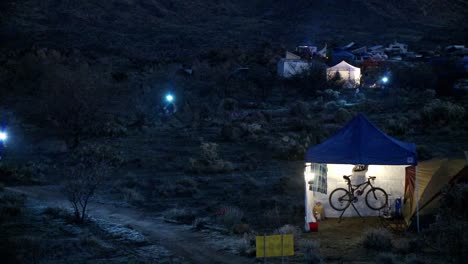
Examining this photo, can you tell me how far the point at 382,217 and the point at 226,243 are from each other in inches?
170

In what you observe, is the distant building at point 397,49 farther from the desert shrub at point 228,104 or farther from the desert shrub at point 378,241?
the desert shrub at point 378,241

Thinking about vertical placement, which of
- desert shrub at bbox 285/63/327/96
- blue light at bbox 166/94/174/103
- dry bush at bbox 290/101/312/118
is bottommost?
dry bush at bbox 290/101/312/118

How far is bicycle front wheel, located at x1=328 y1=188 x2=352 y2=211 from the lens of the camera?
1507 centimetres

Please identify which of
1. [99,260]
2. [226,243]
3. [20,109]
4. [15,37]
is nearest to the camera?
[99,260]

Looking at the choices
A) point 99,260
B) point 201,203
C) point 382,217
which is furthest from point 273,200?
point 99,260

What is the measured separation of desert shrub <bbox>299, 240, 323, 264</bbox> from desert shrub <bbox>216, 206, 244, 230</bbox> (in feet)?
8.64

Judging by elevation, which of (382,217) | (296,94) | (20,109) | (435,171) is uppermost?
(296,94)

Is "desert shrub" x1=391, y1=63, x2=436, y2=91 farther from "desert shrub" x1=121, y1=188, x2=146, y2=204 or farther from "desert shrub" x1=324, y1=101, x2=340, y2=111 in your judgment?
"desert shrub" x1=121, y1=188, x2=146, y2=204

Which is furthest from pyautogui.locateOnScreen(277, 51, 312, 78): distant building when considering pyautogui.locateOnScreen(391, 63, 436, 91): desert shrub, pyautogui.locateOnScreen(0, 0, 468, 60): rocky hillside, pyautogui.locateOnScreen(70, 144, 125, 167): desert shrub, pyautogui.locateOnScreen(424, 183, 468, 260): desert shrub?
pyautogui.locateOnScreen(424, 183, 468, 260): desert shrub

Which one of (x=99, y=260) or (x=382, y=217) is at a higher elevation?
(x=382, y=217)

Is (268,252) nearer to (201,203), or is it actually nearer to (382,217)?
(382,217)

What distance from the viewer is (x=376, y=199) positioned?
15.1 metres

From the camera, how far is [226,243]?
12.8 metres

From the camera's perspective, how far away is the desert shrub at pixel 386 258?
10.8 metres
